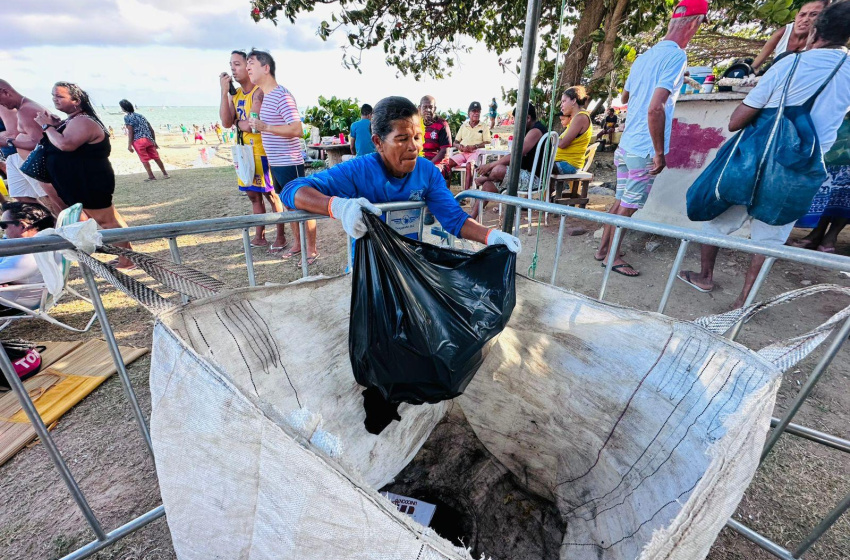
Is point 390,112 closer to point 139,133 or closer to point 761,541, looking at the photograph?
point 761,541

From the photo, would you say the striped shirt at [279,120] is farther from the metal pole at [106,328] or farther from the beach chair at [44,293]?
the metal pole at [106,328]

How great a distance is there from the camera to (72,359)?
2.75m

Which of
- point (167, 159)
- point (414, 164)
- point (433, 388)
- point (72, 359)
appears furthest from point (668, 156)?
point (167, 159)

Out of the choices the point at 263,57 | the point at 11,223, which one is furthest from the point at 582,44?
the point at 11,223

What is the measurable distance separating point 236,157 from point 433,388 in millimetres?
3908

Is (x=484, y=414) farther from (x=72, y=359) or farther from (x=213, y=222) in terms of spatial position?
(x=72, y=359)

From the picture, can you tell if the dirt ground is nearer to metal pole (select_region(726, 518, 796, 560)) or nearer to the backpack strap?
metal pole (select_region(726, 518, 796, 560))

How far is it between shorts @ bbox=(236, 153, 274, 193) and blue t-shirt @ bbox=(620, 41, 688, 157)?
3877mm

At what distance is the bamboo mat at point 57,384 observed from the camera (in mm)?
2141

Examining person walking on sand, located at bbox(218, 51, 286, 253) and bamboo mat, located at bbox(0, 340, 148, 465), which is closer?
bamboo mat, located at bbox(0, 340, 148, 465)

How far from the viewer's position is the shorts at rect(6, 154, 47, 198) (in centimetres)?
395

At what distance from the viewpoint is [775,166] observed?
2.53m

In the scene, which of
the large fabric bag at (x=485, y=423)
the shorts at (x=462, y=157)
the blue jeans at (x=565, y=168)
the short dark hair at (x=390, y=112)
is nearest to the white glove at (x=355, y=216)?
the large fabric bag at (x=485, y=423)

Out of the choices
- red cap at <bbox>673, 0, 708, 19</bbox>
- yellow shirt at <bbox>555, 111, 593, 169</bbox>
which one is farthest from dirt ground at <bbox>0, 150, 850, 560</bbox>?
red cap at <bbox>673, 0, 708, 19</bbox>
